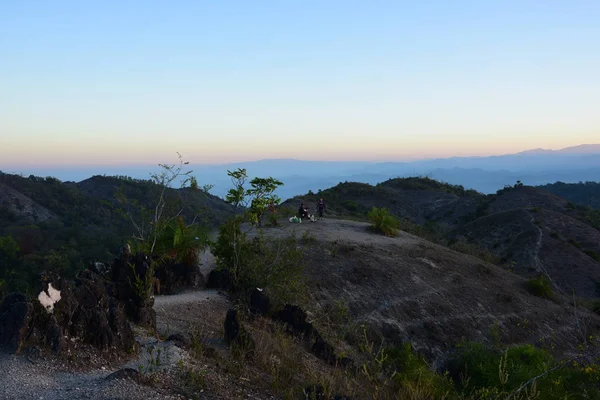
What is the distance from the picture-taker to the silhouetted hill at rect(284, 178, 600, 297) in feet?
88.8

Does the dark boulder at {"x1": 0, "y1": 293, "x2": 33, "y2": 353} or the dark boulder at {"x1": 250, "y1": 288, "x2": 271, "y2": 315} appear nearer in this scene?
the dark boulder at {"x1": 0, "y1": 293, "x2": 33, "y2": 353}

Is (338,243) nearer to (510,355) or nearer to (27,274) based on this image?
(510,355)

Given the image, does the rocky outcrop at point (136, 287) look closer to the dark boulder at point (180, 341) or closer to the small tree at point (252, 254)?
the dark boulder at point (180, 341)

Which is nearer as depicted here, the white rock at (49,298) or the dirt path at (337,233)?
the white rock at (49,298)

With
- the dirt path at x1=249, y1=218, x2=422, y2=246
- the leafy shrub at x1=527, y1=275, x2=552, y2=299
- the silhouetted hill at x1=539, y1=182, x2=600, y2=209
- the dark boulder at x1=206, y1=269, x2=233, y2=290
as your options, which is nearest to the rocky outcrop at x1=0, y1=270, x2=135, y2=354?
the dark boulder at x1=206, y1=269, x2=233, y2=290

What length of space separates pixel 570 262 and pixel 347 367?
24.4 meters

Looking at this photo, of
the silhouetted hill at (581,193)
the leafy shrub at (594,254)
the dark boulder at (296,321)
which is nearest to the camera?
the dark boulder at (296,321)

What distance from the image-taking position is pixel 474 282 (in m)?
17.8

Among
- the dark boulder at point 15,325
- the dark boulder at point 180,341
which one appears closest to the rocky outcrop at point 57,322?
the dark boulder at point 15,325

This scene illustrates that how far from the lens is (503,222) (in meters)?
36.5

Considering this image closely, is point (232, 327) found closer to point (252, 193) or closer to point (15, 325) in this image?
point (15, 325)

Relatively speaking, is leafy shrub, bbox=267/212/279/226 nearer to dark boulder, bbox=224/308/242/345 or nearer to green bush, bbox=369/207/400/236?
green bush, bbox=369/207/400/236

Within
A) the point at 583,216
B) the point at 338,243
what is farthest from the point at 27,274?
the point at 583,216

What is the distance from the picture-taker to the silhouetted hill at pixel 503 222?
2706 centimetres
